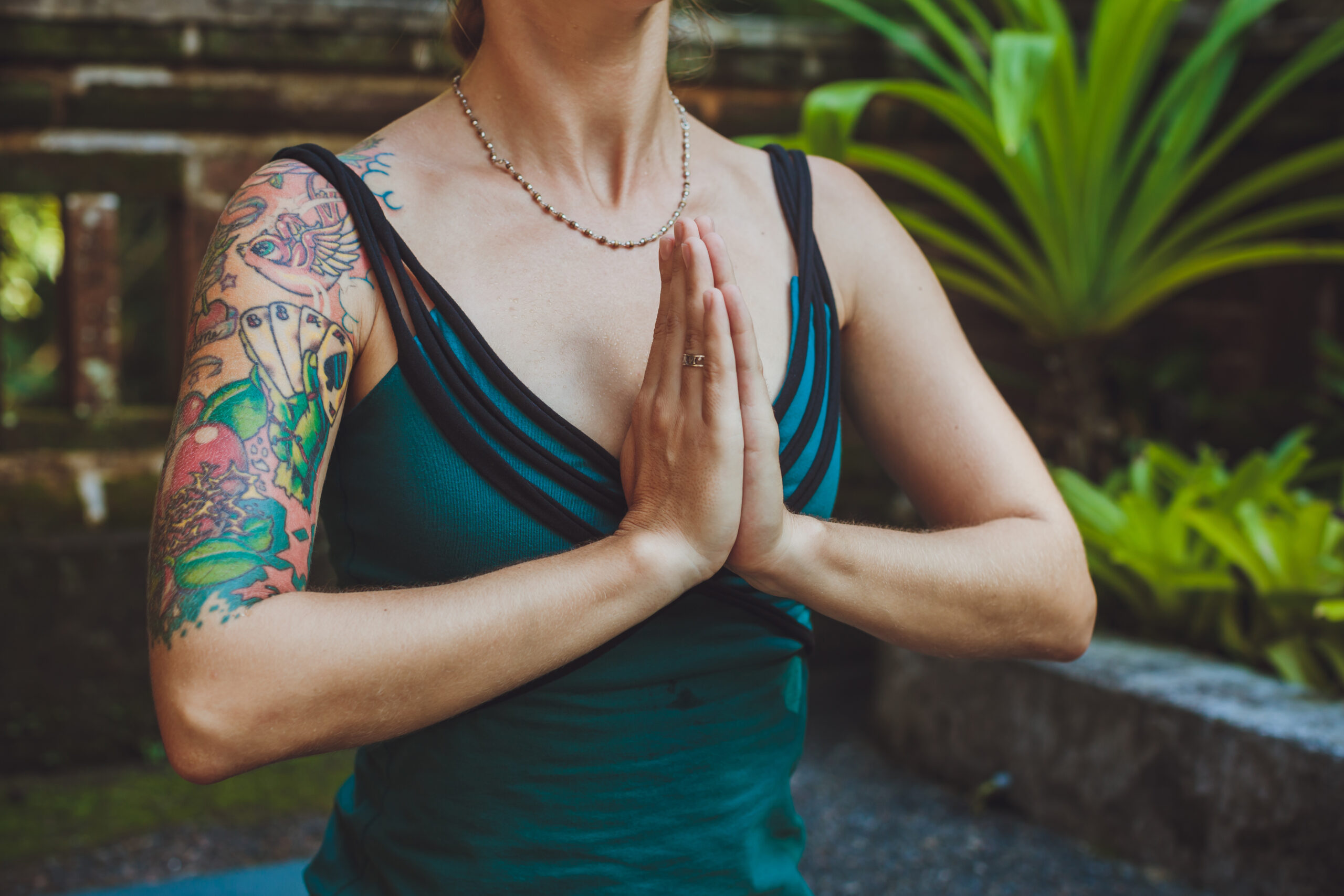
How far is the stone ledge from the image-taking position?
2391 millimetres

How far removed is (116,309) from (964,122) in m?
2.61

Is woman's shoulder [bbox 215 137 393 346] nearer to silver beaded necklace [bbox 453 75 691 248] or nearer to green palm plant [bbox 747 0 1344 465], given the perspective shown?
silver beaded necklace [bbox 453 75 691 248]

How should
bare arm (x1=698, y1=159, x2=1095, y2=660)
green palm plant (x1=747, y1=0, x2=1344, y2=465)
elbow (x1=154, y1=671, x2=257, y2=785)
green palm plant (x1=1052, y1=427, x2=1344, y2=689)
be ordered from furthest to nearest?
green palm plant (x1=747, y1=0, x2=1344, y2=465) → green palm plant (x1=1052, y1=427, x2=1344, y2=689) → bare arm (x1=698, y1=159, x2=1095, y2=660) → elbow (x1=154, y1=671, x2=257, y2=785)

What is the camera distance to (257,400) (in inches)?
38.3

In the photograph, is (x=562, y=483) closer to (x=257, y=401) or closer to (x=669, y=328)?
(x=669, y=328)

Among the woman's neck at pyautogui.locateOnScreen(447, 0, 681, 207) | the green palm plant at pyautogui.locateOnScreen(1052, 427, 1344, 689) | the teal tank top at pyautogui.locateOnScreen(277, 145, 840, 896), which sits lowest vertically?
the green palm plant at pyautogui.locateOnScreen(1052, 427, 1344, 689)

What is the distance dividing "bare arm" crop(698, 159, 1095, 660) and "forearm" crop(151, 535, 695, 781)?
158 mm

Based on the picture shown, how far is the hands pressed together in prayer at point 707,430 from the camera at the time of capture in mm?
1003

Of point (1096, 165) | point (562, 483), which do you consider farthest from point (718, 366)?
point (1096, 165)

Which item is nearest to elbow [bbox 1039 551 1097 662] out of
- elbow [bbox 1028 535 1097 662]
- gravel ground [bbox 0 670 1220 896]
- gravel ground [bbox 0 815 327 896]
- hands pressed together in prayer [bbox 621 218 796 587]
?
elbow [bbox 1028 535 1097 662]

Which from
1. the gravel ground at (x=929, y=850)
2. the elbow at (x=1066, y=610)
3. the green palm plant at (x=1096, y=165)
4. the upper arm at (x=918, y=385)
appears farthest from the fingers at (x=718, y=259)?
the gravel ground at (x=929, y=850)

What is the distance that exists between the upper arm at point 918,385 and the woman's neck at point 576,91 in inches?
9.9

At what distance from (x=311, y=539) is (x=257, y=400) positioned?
13cm

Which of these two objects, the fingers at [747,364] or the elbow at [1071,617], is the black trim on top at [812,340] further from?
the elbow at [1071,617]
